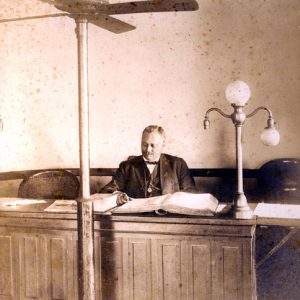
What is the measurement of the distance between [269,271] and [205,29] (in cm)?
260

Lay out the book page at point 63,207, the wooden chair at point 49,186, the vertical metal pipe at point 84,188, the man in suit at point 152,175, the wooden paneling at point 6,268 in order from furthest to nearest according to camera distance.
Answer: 1. the wooden chair at point 49,186
2. the man in suit at point 152,175
3. the wooden paneling at point 6,268
4. the book page at point 63,207
5. the vertical metal pipe at point 84,188

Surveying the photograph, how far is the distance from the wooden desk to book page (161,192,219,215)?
6cm

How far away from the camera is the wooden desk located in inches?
116

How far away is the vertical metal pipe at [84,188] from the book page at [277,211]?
3.56 ft

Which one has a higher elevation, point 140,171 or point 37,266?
point 140,171

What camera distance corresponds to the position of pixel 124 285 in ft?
10.3

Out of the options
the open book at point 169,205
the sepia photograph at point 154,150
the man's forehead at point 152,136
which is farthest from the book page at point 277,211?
the man's forehead at point 152,136

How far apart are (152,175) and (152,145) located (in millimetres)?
315

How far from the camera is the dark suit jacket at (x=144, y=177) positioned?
14.3ft

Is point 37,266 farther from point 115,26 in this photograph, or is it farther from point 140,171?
point 115,26

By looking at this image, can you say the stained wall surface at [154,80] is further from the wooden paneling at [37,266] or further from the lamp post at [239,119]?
the wooden paneling at [37,266]

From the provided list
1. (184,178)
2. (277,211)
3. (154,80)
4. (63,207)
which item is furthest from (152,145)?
(277,211)

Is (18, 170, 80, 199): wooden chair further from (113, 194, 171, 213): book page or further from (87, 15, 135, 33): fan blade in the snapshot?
(113, 194, 171, 213): book page

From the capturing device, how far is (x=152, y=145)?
422cm
